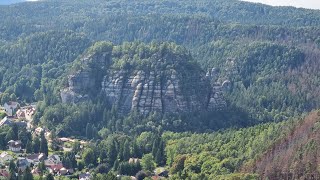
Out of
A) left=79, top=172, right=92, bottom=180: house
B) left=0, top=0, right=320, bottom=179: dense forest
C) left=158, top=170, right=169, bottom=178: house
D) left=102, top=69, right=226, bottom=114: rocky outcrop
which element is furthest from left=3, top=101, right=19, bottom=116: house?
left=158, top=170, right=169, bottom=178: house

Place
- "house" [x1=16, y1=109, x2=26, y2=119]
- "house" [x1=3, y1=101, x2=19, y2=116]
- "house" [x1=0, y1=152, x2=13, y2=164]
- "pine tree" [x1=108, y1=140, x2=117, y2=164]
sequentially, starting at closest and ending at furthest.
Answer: "house" [x1=0, y1=152, x2=13, y2=164], "pine tree" [x1=108, y1=140, x2=117, y2=164], "house" [x1=16, y1=109, x2=26, y2=119], "house" [x1=3, y1=101, x2=19, y2=116]

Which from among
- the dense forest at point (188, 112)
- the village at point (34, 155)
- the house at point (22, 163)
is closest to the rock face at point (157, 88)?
the dense forest at point (188, 112)

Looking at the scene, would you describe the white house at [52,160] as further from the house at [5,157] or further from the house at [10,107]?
the house at [10,107]

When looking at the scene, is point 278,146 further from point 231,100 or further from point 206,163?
point 231,100

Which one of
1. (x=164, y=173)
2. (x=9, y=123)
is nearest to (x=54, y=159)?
(x=164, y=173)

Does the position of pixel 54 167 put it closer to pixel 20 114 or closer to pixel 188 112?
pixel 188 112

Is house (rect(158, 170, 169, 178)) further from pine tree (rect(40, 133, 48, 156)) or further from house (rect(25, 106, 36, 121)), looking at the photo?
house (rect(25, 106, 36, 121))
